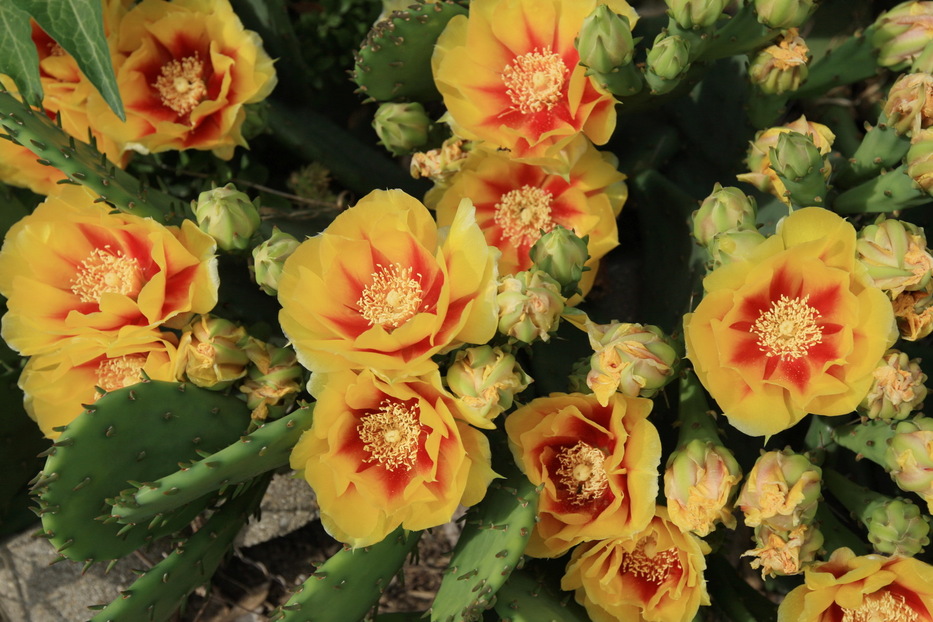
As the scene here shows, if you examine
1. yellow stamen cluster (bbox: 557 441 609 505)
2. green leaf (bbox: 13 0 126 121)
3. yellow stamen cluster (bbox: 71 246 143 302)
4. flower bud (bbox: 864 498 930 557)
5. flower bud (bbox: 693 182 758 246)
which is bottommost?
flower bud (bbox: 864 498 930 557)

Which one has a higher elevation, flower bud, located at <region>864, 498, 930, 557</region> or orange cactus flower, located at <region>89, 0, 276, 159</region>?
orange cactus flower, located at <region>89, 0, 276, 159</region>

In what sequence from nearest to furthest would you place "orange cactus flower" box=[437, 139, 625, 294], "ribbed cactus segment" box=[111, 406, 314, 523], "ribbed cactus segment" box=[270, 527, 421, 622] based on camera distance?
"ribbed cactus segment" box=[111, 406, 314, 523]
"ribbed cactus segment" box=[270, 527, 421, 622]
"orange cactus flower" box=[437, 139, 625, 294]

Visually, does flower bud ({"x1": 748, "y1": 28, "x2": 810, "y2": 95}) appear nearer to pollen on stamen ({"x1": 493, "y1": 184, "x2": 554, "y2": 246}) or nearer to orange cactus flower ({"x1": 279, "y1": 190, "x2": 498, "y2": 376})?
pollen on stamen ({"x1": 493, "y1": 184, "x2": 554, "y2": 246})

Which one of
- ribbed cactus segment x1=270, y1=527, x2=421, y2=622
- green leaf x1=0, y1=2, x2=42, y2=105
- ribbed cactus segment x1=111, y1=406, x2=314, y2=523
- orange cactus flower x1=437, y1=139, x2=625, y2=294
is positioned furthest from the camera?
orange cactus flower x1=437, y1=139, x2=625, y2=294

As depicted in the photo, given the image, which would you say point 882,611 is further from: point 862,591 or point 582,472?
point 582,472

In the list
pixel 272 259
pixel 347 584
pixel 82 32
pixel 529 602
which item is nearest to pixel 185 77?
pixel 82 32

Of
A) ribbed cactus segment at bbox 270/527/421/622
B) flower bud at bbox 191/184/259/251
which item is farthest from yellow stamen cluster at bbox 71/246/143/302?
ribbed cactus segment at bbox 270/527/421/622

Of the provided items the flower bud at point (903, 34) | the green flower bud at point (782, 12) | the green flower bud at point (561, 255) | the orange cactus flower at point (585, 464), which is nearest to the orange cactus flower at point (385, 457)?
the orange cactus flower at point (585, 464)

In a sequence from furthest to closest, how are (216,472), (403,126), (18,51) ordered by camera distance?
(403,126), (18,51), (216,472)
